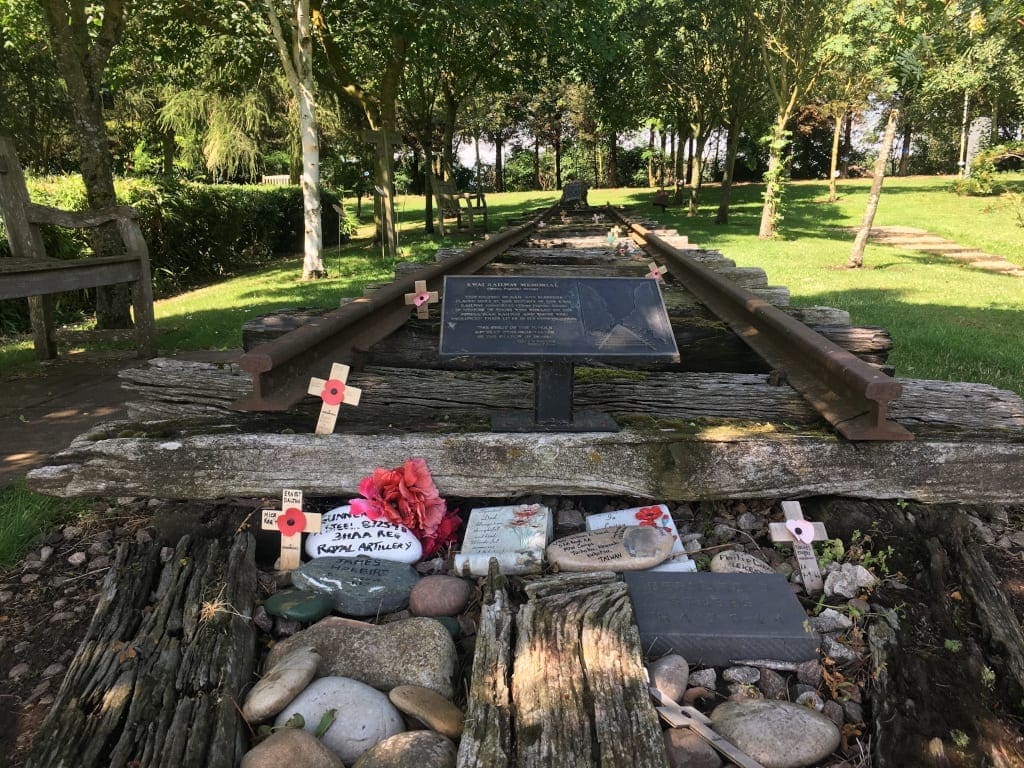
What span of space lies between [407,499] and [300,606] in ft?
1.54

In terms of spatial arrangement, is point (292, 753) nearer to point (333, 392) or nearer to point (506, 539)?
point (506, 539)

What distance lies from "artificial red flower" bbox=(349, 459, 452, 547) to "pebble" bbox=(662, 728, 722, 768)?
1.05 m

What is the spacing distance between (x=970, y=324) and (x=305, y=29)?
428 inches

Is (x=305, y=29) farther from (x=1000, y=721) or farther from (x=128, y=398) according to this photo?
(x=1000, y=721)

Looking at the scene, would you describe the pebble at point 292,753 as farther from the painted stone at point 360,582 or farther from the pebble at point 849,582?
the pebble at point 849,582

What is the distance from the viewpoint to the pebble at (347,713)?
1523 mm

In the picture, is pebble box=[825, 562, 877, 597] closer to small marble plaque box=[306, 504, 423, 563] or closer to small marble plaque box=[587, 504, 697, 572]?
small marble plaque box=[587, 504, 697, 572]

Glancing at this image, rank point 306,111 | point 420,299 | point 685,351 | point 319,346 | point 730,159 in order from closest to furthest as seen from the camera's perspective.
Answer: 1. point 319,346
2. point 685,351
3. point 420,299
4. point 306,111
5. point 730,159

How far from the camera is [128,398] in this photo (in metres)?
5.16

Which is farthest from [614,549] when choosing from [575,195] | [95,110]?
[575,195]

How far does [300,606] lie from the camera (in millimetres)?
1989

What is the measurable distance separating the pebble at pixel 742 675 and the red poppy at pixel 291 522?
1382 mm

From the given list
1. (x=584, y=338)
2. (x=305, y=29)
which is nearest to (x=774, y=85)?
(x=305, y=29)

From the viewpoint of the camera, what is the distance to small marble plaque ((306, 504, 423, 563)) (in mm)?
2270
